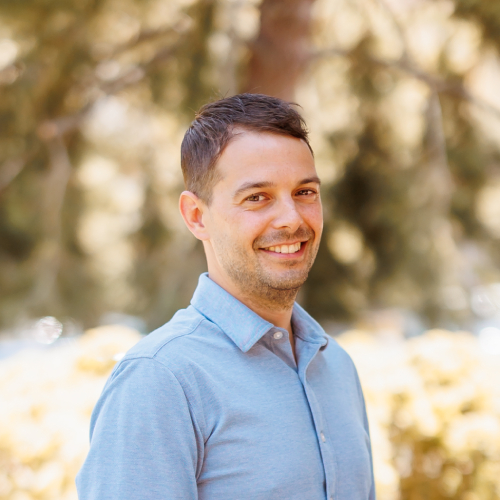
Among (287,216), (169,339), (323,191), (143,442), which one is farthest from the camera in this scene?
(323,191)

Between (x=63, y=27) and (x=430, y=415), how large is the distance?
2622 millimetres

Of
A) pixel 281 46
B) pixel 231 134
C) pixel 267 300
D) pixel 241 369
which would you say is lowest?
pixel 241 369

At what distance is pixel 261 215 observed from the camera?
3.28 feet

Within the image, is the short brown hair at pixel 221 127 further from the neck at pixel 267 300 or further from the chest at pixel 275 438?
the chest at pixel 275 438

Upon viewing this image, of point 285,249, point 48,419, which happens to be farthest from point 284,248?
point 48,419

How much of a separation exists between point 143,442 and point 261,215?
41 cm

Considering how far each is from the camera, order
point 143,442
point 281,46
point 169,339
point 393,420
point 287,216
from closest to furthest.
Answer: point 143,442 < point 169,339 < point 287,216 < point 393,420 < point 281,46

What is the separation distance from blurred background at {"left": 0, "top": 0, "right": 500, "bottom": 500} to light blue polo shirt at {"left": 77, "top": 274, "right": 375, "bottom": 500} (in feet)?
3.55

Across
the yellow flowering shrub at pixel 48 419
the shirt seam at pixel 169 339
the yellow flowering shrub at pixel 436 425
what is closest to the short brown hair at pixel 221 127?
the shirt seam at pixel 169 339

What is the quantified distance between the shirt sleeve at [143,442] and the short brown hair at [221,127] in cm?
36

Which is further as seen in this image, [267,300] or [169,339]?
[267,300]

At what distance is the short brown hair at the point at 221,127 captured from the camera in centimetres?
104

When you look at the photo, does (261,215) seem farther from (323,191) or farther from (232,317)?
(323,191)

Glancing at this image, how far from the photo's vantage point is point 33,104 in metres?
3.20
